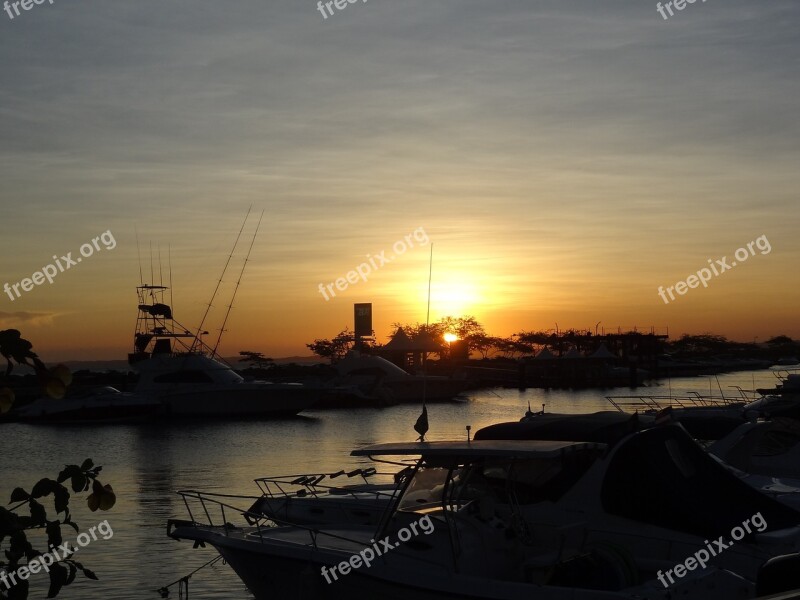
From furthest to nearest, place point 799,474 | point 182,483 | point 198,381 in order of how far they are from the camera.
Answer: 1. point 198,381
2. point 182,483
3. point 799,474

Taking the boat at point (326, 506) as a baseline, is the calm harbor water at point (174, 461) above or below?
below

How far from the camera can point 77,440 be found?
48.6 meters

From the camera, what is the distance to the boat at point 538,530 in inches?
374

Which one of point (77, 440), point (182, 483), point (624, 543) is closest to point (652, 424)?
point (624, 543)

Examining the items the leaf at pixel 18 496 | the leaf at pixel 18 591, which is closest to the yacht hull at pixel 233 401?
the leaf at pixel 18 496

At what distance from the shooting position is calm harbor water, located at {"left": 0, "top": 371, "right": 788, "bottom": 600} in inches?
688

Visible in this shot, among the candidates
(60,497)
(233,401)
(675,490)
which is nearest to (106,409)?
(233,401)

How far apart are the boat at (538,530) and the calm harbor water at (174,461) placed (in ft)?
20.2

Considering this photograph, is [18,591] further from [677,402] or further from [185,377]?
[185,377]

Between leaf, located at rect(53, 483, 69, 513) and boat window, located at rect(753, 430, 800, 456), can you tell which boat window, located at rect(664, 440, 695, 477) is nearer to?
leaf, located at rect(53, 483, 69, 513)

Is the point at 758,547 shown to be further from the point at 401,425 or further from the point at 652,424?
the point at 401,425

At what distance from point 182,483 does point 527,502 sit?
22.5m

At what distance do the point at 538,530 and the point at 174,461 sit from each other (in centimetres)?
2987

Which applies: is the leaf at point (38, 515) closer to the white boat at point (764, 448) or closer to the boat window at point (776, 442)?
the white boat at point (764, 448)
